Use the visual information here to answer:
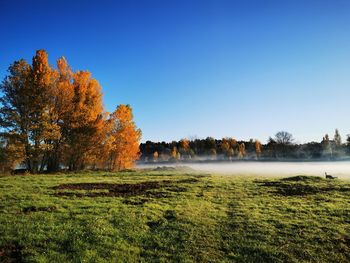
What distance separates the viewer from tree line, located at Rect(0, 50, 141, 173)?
Result: 124 ft

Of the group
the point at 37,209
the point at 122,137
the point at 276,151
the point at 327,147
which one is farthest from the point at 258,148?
the point at 37,209

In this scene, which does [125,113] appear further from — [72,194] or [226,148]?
[226,148]

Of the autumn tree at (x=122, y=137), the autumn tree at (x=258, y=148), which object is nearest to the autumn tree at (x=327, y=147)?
the autumn tree at (x=258, y=148)

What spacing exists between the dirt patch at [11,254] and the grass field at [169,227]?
0.11 ft

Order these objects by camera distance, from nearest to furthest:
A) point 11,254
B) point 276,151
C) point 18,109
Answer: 1. point 11,254
2. point 18,109
3. point 276,151

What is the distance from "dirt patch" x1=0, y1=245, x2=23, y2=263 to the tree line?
29.0 m

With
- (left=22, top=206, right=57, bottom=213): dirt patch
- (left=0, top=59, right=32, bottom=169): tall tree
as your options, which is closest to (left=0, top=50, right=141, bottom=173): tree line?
(left=0, top=59, right=32, bottom=169): tall tree

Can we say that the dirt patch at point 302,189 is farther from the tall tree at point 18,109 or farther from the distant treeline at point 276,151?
the distant treeline at point 276,151

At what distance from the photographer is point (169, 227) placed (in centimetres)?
1427

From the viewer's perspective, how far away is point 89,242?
1184 centimetres

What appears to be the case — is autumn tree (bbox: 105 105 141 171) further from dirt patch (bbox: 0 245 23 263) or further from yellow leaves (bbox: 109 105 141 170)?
dirt patch (bbox: 0 245 23 263)

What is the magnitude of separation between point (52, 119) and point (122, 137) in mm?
15238

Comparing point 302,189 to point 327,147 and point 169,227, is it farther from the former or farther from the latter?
point 327,147

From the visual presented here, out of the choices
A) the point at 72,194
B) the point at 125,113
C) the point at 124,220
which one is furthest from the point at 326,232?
the point at 125,113
